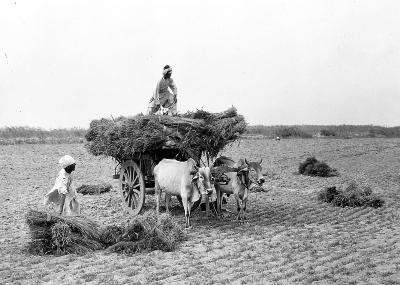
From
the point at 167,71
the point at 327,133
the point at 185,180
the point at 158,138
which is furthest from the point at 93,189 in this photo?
the point at 327,133

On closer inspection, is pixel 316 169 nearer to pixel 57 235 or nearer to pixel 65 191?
pixel 65 191

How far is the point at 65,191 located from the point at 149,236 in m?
1.74

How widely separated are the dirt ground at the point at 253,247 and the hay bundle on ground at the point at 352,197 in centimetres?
31

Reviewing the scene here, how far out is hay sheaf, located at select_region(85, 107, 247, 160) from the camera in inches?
460

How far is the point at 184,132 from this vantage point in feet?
39.0

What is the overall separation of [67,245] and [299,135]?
1667 inches

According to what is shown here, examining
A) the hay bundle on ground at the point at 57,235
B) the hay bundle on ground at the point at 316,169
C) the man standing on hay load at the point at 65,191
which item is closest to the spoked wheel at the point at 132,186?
the man standing on hay load at the point at 65,191

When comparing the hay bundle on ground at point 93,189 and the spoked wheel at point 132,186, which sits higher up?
the spoked wheel at point 132,186

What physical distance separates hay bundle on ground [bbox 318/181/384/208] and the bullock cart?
4.17m

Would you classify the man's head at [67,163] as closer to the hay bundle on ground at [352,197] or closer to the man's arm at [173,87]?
the man's arm at [173,87]

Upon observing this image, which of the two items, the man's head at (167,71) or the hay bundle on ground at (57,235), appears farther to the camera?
the man's head at (167,71)

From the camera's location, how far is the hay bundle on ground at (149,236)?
9.31 meters

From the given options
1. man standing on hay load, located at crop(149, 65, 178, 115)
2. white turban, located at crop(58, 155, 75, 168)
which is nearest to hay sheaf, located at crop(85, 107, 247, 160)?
man standing on hay load, located at crop(149, 65, 178, 115)

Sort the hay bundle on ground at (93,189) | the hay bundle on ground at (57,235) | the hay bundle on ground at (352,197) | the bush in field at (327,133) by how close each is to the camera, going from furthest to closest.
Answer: the bush in field at (327,133), the hay bundle on ground at (93,189), the hay bundle on ground at (352,197), the hay bundle on ground at (57,235)
